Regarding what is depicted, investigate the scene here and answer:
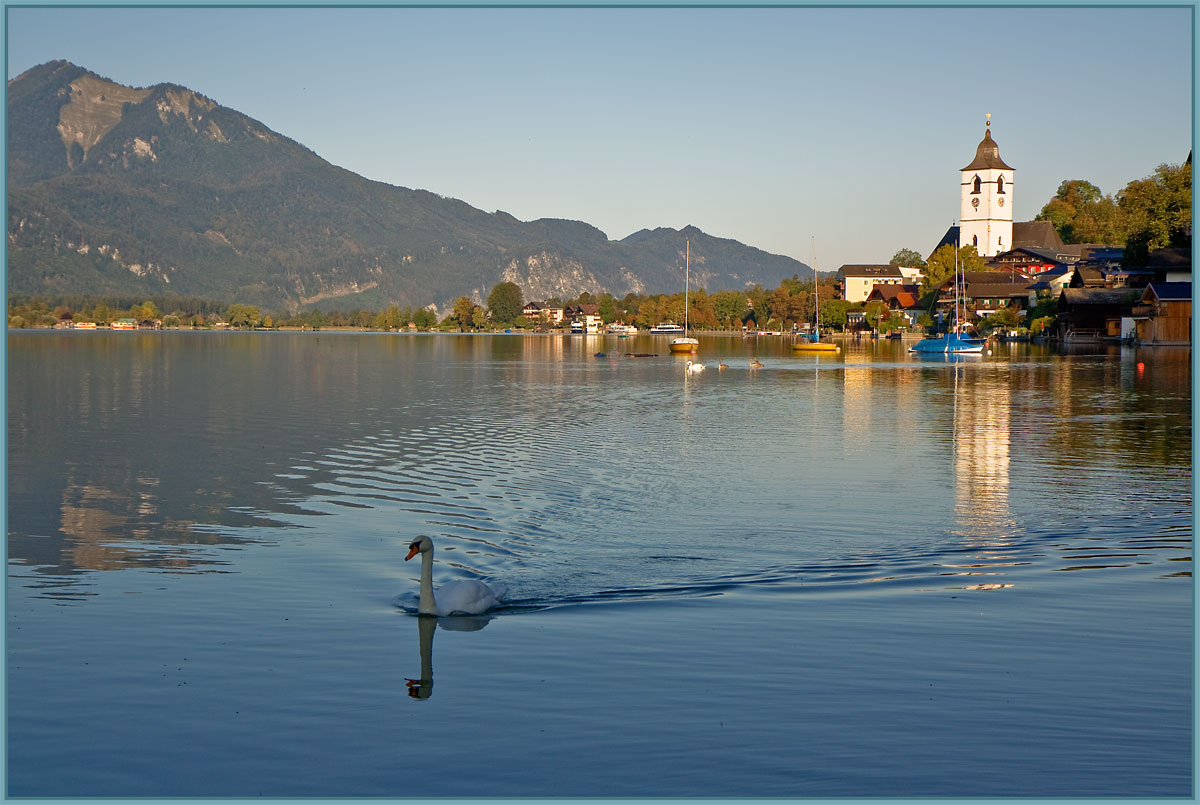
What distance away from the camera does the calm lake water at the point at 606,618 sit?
8398mm

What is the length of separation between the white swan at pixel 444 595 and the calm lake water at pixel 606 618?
24 cm

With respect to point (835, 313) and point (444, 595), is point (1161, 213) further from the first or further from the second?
point (444, 595)

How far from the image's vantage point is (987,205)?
174m

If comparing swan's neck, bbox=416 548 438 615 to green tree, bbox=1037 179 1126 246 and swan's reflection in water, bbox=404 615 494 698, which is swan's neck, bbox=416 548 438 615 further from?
green tree, bbox=1037 179 1126 246

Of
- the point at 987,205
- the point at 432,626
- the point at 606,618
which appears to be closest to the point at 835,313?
the point at 987,205

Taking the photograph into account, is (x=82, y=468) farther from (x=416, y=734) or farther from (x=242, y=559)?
(x=416, y=734)

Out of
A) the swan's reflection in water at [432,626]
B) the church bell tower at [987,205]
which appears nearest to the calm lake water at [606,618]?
the swan's reflection in water at [432,626]

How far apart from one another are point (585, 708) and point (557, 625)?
8.83ft

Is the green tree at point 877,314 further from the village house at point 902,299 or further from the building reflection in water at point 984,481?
the building reflection in water at point 984,481

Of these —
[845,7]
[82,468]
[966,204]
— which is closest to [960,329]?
[966,204]

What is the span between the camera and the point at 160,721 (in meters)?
9.25

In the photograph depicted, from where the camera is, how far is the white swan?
12320mm

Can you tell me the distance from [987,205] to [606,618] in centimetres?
17584

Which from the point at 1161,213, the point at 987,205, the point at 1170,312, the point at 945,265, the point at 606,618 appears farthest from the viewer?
the point at 987,205
